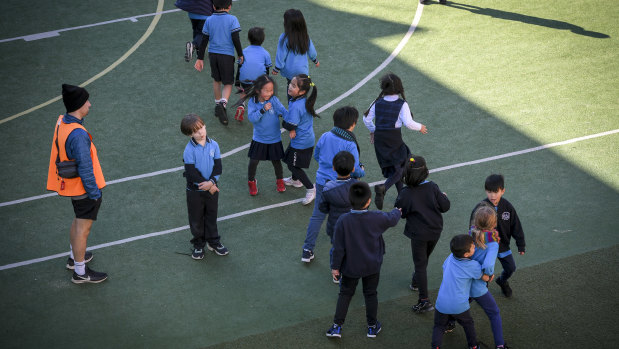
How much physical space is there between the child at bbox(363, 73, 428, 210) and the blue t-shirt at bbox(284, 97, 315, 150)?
2.48ft

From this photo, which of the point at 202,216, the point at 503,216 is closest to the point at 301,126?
the point at 202,216

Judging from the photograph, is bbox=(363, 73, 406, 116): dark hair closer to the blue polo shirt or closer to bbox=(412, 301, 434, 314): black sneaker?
the blue polo shirt

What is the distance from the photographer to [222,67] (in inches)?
431

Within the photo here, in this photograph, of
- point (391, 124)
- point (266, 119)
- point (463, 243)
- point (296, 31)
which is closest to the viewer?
point (463, 243)

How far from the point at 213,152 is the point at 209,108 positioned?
4.10 metres

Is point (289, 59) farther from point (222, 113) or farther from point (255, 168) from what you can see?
point (255, 168)

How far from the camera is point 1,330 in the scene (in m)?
7.04

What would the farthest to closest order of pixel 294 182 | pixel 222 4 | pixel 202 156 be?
pixel 222 4
pixel 294 182
pixel 202 156

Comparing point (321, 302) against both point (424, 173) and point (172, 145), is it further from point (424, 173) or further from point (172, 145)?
point (172, 145)

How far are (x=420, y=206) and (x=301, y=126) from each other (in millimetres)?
2422

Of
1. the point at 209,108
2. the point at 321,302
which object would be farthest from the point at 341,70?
the point at 321,302

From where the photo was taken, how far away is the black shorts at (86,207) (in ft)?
24.4

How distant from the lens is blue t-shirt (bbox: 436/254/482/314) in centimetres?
618

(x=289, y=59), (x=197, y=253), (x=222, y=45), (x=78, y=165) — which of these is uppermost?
(x=222, y=45)
